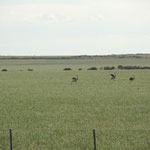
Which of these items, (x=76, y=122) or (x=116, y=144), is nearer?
(x=116, y=144)

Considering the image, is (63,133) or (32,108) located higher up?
(32,108)

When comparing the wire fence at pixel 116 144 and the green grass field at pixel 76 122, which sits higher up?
the green grass field at pixel 76 122

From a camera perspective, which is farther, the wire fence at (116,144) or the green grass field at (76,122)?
the green grass field at (76,122)

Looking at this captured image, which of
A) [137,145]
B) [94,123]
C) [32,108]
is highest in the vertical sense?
[32,108]

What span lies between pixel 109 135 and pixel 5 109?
9.13m

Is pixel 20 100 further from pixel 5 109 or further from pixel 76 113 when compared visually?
pixel 76 113

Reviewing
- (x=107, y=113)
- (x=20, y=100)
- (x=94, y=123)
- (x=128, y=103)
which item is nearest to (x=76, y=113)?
(x=107, y=113)

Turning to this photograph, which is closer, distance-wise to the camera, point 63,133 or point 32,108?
point 63,133

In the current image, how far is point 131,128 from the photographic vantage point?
16.8 m

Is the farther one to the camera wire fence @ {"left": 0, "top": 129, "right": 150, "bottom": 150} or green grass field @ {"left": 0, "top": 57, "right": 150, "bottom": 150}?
green grass field @ {"left": 0, "top": 57, "right": 150, "bottom": 150}

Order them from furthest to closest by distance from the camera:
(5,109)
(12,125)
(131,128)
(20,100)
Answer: (20,100) → (5,109) → (12,125) → (131,128)

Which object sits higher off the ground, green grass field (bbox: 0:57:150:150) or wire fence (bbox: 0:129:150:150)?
green grass field (bbox: 0:57:150:150)

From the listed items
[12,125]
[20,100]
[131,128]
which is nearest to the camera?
[131,128]

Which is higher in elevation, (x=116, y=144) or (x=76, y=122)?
(x=76, y=122)
